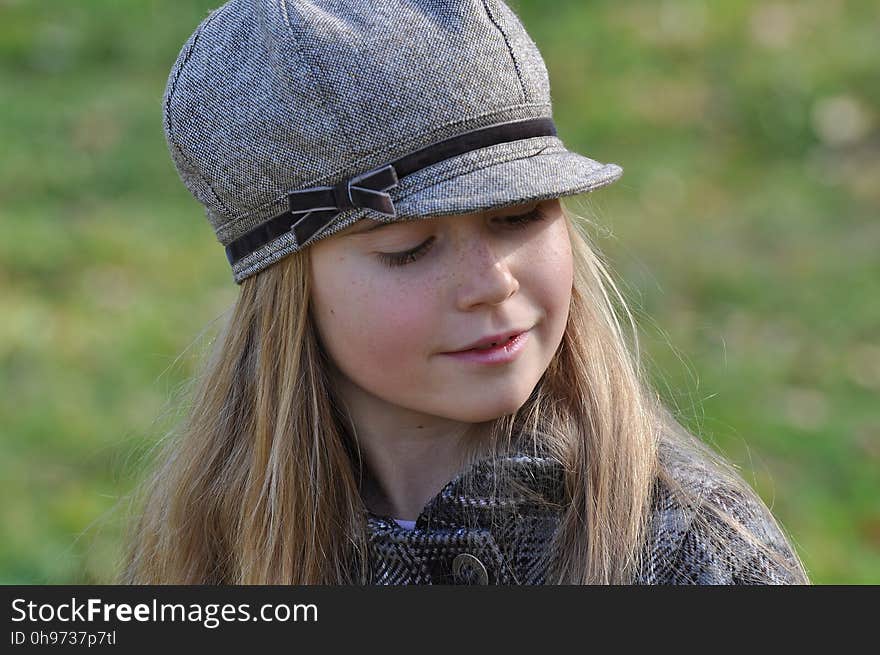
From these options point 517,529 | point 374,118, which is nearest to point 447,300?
point 374,118

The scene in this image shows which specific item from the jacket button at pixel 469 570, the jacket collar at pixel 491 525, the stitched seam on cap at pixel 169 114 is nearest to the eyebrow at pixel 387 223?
Result: the stitched seam on cap at pixel 169 114

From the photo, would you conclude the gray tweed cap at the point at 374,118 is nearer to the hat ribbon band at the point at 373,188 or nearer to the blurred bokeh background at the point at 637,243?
the hat ribbon band at the point at 373,188

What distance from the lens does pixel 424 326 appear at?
80.3 inches

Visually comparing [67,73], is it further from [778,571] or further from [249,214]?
[778,571]

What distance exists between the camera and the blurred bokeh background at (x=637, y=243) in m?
3.90

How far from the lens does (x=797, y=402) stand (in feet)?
13.8

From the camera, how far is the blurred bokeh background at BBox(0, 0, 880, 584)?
3.90 metres

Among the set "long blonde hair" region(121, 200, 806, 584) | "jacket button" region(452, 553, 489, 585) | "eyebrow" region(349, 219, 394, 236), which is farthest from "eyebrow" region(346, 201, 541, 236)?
"jacket button" region(452, 553, 489, 585)

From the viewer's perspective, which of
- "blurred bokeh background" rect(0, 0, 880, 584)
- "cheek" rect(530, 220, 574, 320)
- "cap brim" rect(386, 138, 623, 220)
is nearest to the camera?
"cap brim" rect(386, 138, 623, 220)

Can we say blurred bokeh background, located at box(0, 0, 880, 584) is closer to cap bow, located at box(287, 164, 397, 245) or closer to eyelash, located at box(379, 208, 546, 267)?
eyelash, located at box(379, 208, 546, 267)

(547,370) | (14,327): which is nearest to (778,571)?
(547,370)

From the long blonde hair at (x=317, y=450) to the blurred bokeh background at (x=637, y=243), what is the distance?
0.45m

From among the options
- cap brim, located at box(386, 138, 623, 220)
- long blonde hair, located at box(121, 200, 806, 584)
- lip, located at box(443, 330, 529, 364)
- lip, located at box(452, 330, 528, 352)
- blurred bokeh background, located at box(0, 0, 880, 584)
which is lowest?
blurred bokeh background, located at box(0, 0, 880, 584)

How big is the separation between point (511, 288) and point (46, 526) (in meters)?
2.32
